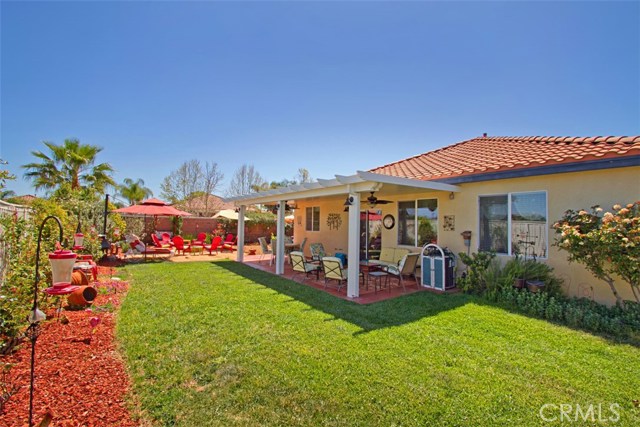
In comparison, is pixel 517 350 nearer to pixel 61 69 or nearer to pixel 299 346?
pixel 299 346

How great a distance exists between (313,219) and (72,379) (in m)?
13.5

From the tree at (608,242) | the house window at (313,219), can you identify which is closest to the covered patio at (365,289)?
the tree at (608,242)

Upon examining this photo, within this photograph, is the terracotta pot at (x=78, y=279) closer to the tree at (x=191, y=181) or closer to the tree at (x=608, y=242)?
the tree at (x=608, y=242)

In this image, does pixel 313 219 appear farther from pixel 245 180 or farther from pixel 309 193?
pixel 245 180

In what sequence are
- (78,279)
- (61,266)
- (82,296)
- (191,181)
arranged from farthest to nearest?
(191,181) → (78,279) → (82,296) → (61,266)

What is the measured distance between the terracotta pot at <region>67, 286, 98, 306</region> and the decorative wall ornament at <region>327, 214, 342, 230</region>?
33.7 ft

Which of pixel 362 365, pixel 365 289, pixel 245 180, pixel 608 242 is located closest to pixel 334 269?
pixel 365 289

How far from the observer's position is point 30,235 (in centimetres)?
496

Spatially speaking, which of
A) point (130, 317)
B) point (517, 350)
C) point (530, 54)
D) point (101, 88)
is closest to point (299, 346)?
point (517, 350)

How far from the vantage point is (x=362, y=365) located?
3910mm

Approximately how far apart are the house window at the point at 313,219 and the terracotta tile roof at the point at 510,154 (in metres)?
4.49

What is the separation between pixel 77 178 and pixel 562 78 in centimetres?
2296

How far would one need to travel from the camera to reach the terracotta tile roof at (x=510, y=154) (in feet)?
21.7

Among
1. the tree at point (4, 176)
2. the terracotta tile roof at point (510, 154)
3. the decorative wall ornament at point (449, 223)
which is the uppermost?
the terracotta tile roof at point (510, 154)
